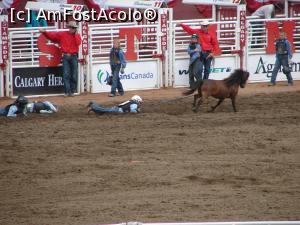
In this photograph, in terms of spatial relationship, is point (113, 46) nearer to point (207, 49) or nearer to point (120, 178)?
point (207, 49)

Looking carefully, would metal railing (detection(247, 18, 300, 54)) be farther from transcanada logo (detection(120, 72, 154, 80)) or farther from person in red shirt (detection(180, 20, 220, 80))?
transcanada logo (detection(120, 72, 154, 80))

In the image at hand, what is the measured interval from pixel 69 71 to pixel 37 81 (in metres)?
0.82

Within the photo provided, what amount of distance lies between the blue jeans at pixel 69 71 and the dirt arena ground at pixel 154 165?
3.67 feet

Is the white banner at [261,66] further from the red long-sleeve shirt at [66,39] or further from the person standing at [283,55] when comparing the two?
the red long-sleeve shirt at [66,39]

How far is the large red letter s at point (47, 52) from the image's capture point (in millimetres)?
21734

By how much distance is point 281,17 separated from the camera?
26.1 m

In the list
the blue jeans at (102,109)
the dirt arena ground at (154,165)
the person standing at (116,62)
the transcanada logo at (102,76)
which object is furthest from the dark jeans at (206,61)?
the blue jeans at (102,109)

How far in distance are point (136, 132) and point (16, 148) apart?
2406 millimetres

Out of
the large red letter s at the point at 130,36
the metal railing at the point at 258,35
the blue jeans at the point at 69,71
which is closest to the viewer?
the blue jeans at the point at 69,71

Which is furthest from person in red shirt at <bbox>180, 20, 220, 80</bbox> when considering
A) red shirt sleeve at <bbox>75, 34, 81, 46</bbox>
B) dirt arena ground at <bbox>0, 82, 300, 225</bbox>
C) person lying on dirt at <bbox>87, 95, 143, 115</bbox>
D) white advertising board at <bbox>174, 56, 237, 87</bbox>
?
person lying on dirt at <bbox>87, 95, 143, 115</bbox>

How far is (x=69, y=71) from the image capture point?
2169cm

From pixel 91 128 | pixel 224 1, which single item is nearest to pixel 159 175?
pixel 91 128

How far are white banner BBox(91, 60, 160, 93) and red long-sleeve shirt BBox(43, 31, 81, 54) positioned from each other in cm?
91

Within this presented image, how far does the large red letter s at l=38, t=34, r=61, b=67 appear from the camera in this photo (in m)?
21.7
